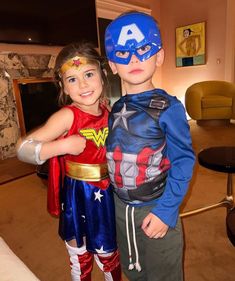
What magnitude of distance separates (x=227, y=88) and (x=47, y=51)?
3.22 m

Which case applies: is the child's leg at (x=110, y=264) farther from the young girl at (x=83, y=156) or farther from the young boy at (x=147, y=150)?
the young boy at (x=147, y=150)

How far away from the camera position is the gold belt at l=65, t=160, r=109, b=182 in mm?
890

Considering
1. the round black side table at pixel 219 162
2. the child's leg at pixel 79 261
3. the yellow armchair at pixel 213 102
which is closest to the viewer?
the child's leg at pixel 79 261

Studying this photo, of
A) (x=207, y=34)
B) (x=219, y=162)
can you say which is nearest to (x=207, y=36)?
(x=207, y=34)

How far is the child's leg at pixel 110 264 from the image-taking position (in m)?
0.99

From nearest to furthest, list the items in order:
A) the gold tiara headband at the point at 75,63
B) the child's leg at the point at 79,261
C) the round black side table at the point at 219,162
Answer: the gold tiara headband at the point at 75,63
the child's leg at the point at 79,261
the round black side table at the point at 219,162

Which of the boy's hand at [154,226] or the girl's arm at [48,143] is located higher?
the girl's arm at [48,143]

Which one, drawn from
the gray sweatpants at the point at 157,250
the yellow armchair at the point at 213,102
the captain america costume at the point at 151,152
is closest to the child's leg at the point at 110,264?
the gray sweatpants at the point at 157,250

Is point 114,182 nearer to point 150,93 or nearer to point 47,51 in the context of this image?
point 150,93

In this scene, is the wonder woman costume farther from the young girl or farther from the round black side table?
the round black side table

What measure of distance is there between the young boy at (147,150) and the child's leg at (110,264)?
0.57ft

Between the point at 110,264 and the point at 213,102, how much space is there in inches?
161

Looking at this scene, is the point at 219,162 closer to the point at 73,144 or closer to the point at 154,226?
the point at 154,226

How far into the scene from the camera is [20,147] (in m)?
0.77
